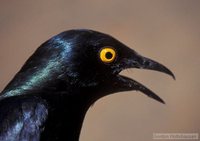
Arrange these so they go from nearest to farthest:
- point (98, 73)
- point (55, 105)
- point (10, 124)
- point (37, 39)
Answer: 1. point (10, 124)
2. point (55, 105)
3. point (98, 73)
4. point (37, 39)

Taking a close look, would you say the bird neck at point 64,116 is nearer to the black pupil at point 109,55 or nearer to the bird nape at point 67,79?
the bird nape at point 67,79

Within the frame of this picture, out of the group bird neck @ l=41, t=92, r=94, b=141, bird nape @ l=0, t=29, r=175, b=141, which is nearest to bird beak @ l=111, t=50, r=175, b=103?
bird nape @ l=0, t=29, r=175, b=141

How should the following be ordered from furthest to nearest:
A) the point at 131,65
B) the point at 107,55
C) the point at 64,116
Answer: the point at 131,65 → the point at 107,55 → the point at 64,116

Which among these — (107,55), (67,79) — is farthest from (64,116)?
(107,55)

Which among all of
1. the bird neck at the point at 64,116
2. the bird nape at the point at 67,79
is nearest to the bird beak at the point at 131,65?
the bird nape at the point at 67,79

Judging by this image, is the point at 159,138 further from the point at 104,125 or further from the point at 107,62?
the point at 107,62

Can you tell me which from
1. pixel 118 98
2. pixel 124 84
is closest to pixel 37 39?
pixel 118 98

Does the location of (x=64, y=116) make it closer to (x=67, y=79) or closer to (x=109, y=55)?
(x=67, y=79)

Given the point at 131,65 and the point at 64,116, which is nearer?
the point at 64,116
